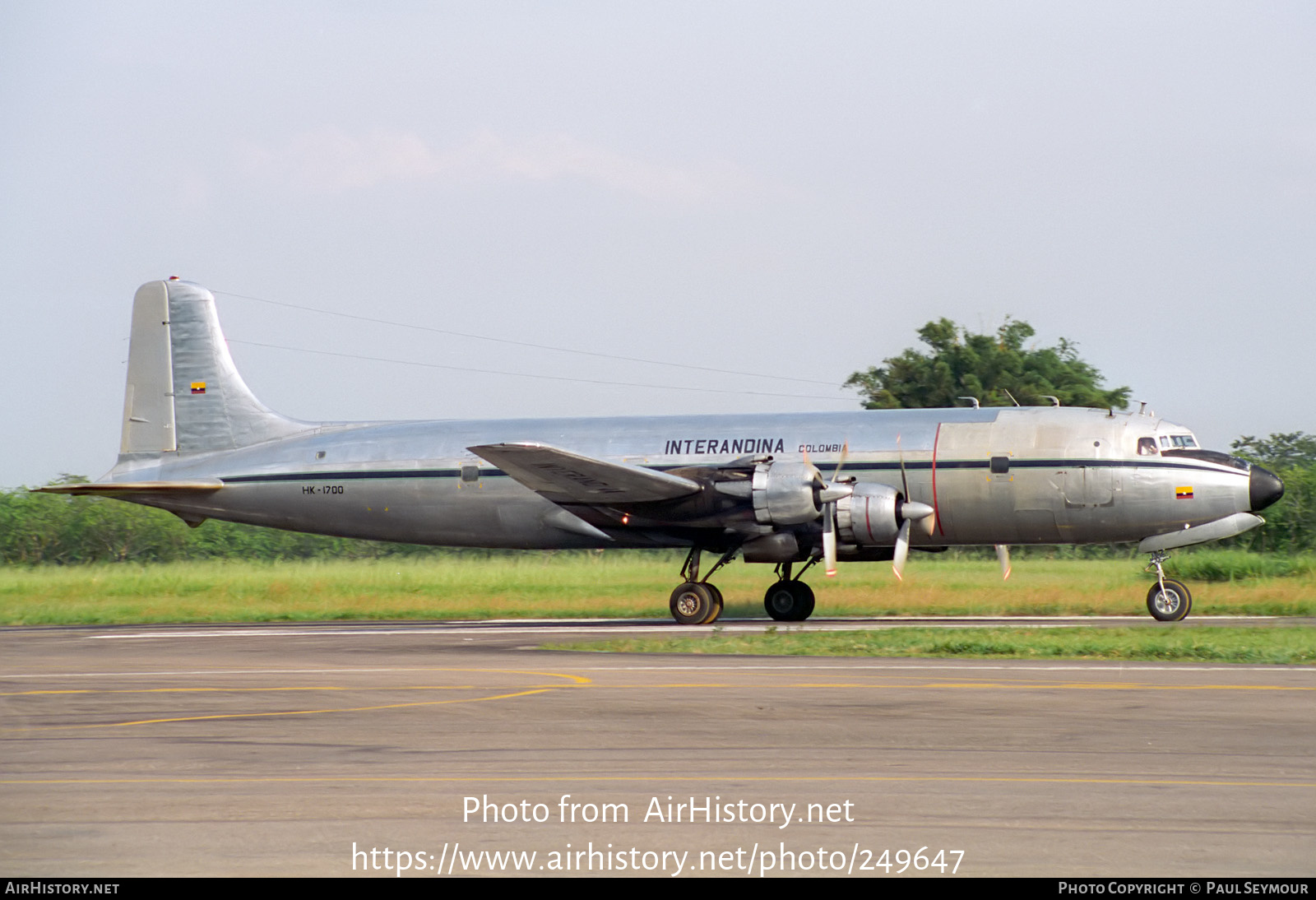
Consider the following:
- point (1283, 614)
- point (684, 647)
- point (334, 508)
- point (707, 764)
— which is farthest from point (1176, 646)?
point (334, 508)

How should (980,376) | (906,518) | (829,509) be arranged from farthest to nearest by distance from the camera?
(980,376) < (906,518) < (829,509)

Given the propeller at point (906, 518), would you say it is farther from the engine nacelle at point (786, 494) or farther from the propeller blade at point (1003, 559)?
the propeller blade at point (1003, 559)

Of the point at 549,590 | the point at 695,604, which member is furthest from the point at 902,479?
the point at 549,590

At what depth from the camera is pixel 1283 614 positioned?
2305 cm

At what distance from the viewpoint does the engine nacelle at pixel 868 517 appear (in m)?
21.6

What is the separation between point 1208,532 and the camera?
71.2 feet

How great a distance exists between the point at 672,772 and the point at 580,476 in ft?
45.4

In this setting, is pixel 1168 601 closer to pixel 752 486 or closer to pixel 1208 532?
pixel 1208 532

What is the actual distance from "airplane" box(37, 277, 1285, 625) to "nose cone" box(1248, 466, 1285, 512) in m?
0.03

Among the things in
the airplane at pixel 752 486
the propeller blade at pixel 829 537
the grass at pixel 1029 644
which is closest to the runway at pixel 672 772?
the grass at pixel 1029 644

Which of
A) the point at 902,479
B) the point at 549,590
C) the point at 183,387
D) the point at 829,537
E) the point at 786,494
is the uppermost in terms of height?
the point at 183,387
